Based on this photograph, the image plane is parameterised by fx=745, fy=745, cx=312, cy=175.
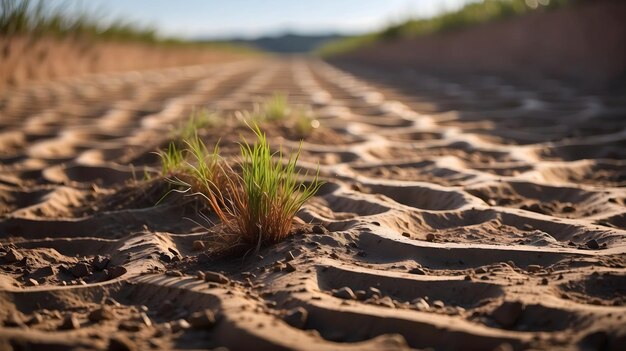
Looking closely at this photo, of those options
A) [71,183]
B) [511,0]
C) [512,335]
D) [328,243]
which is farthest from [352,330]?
[511,0]

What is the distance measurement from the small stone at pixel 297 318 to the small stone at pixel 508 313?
391mm

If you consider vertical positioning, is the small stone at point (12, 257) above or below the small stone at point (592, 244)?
above

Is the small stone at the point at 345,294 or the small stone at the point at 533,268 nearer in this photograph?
the small stone at the point at 345,294

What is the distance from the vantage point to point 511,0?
1020 centimetres

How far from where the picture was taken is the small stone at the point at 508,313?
4.93 feet

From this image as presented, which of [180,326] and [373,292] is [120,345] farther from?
[373,292]

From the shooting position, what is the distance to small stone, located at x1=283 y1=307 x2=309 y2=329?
1521mm

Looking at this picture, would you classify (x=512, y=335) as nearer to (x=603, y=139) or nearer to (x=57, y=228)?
(x=57, y=228)

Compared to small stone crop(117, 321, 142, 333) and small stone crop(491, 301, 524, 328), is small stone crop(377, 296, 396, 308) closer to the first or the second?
small stone crop(491, 301, 524, 328)

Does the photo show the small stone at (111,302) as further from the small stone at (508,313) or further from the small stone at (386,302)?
the small stone at (508,313)

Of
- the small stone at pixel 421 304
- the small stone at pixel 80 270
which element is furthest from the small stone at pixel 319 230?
the small stone at pixel 80 270

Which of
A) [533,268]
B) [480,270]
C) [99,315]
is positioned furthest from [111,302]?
[533,268]

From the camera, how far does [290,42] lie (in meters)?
87.4

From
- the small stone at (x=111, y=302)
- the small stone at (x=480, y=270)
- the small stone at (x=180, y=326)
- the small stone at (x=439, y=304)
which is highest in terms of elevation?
the small stone at (x=180, y=326)
